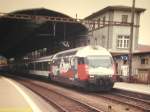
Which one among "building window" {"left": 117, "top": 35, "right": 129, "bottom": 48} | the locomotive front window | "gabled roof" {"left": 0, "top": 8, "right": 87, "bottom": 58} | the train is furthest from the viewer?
"building window" {"left": 117, "top": 35, "right": 129, "bottom": 48}

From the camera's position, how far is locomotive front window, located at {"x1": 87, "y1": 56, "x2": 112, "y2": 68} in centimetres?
2342

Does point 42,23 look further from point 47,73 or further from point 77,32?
point 47,73

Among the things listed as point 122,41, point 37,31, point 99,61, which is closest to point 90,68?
point 99,61

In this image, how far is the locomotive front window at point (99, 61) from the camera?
23422 mm

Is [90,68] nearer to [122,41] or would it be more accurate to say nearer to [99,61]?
[99,61]

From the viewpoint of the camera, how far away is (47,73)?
122ft

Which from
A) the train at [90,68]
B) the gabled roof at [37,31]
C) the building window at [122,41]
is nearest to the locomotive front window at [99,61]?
the train at [90,68]

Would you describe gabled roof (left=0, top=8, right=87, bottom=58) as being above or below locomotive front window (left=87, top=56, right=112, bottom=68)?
above

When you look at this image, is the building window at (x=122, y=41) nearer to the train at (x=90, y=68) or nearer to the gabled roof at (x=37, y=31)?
the gabled roof at (x=37, y=31)

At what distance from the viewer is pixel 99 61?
23.8 meters

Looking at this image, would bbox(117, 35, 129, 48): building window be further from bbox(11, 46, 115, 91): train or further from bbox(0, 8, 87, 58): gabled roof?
bbox(11, 46, 115, 91): train

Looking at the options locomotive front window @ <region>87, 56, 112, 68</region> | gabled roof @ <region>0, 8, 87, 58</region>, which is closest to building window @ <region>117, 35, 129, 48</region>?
gabled roof @ <region>0, 8, 87, 58</region>

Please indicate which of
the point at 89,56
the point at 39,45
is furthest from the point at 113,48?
the point at 89,56

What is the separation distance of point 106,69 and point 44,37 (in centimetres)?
3590
